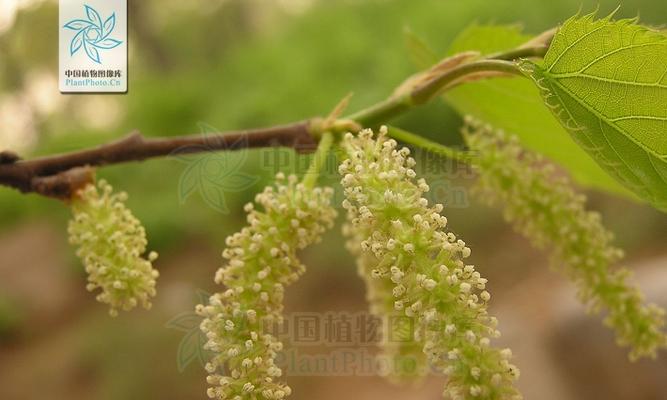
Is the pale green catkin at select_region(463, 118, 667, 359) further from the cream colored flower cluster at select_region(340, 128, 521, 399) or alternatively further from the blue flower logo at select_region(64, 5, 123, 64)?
the blue flower logo at select_region(64, 5, 123, 64)

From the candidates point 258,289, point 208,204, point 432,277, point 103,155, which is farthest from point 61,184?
point 208,204

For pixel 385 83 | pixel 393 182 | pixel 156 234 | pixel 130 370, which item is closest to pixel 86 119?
pixel 156 234

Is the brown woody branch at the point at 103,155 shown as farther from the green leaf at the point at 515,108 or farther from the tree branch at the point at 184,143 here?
the green leaf at the point at 515,108

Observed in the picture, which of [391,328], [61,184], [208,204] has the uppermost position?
[208,204]

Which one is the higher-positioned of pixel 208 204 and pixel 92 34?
pixel 208 204

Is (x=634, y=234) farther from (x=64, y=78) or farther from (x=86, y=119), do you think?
(x=86, y=119)

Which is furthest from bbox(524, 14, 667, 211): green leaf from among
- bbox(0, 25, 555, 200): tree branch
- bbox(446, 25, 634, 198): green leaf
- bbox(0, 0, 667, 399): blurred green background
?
bbox(0, 0, 667, 399): blurred green background

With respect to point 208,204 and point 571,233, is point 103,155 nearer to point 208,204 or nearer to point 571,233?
point 571,233
